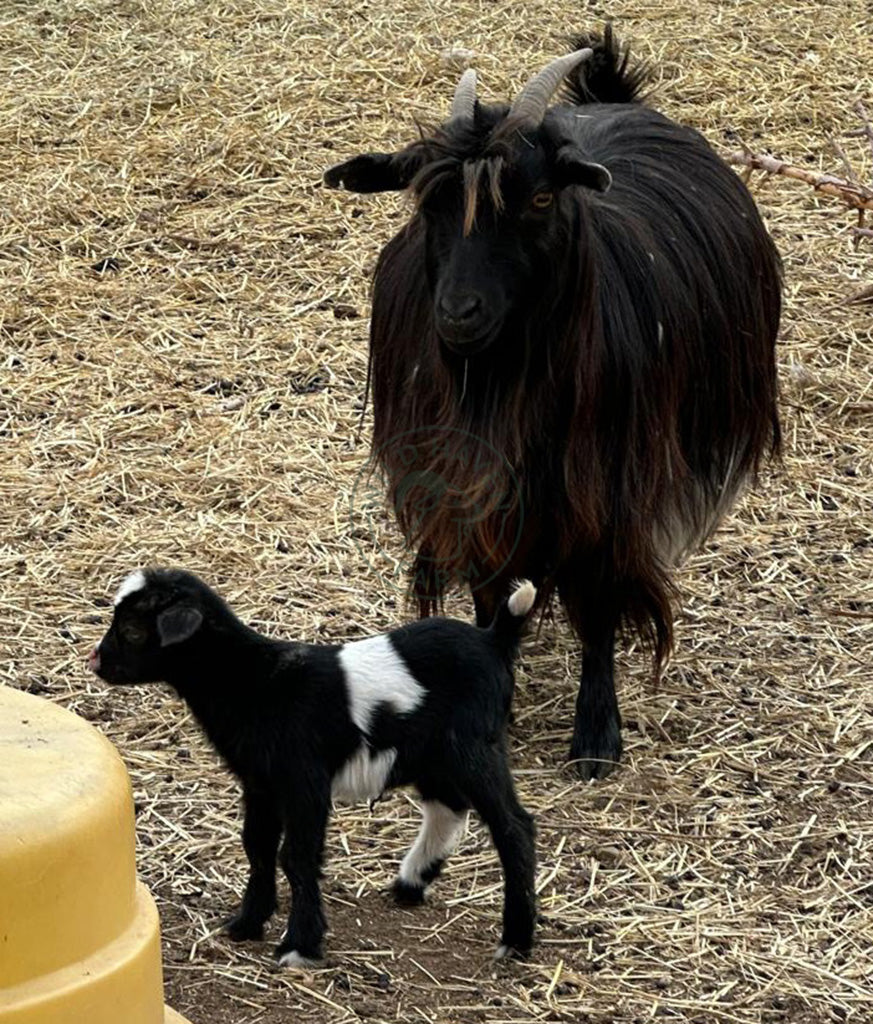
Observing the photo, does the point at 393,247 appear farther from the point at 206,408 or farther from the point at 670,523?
the point at 206,408

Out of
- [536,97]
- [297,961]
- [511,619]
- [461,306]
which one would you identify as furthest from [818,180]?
[297,961]

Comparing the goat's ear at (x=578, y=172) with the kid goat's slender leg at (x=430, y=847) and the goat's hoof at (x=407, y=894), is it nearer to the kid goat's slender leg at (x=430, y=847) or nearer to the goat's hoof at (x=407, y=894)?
the kid goat's slender leg at (x=430, y=847)

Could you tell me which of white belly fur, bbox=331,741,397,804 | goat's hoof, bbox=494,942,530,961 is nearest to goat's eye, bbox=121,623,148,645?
white belly fur, bbox=331,741,397,804

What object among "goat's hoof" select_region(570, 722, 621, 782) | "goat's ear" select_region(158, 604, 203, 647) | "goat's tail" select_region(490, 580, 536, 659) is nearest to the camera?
"goat's ear" select_region(158, 604, 203, 647)

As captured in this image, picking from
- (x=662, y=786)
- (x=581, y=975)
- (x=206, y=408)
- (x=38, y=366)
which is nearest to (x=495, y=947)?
(x=581, y=975)

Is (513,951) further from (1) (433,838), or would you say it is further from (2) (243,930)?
(2) (243,930)

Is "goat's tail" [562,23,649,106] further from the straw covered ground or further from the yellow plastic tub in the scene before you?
the yellow plastic tub

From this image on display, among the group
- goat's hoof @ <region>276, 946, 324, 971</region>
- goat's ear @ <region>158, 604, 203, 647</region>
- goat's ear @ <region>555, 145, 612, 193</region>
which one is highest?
goat's ear @ <region>555, 145, 612, 193</region>

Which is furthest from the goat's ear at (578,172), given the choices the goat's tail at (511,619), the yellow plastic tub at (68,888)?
the yellow plastic tub at (68,888)

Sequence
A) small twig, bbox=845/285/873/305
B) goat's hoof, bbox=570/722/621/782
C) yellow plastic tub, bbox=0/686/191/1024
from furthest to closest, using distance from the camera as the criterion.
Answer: small twig, bbox=845/285/873/305 → goat's hoof, bbox=570/722/621/782 → yellow plastic tub, bbox=0/686/191/1024

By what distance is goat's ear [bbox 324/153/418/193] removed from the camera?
4719 mm

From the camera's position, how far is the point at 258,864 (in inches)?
154

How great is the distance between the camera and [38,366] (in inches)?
288

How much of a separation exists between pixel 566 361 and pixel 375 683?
1.17 metres
